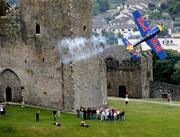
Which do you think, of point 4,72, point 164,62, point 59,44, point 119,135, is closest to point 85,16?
point 59,44

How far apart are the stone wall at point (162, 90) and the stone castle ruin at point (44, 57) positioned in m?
30.3

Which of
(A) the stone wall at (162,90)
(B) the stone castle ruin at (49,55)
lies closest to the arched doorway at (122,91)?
(A) the stone wall at (162,90)

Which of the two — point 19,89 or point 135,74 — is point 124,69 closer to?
point 135,74

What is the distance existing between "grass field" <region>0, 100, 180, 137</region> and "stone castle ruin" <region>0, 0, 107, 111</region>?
83.2 inches

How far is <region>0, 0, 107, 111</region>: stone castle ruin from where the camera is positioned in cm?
7531

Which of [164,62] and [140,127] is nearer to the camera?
[140,127]

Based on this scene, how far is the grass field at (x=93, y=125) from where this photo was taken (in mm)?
63875

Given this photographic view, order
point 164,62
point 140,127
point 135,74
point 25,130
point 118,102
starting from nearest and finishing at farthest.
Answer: point 25,130
point 140,127
point 118,102
point 135,74
point 164,62

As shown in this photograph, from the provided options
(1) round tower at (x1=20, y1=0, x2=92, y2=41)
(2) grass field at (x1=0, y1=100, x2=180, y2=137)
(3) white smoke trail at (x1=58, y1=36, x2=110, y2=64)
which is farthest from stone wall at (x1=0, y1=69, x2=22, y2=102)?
(3) white smoke trail at (x1=58, y1=36, x2=110, y2=64)

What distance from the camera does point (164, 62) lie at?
12775 cm

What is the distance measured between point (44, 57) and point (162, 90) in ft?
121

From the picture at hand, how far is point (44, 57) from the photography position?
76.6 m

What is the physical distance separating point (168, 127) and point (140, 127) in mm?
2887

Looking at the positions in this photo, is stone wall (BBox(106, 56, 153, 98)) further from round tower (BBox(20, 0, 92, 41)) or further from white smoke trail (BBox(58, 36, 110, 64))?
round tower (BBox(20, 0, 92, 41))
